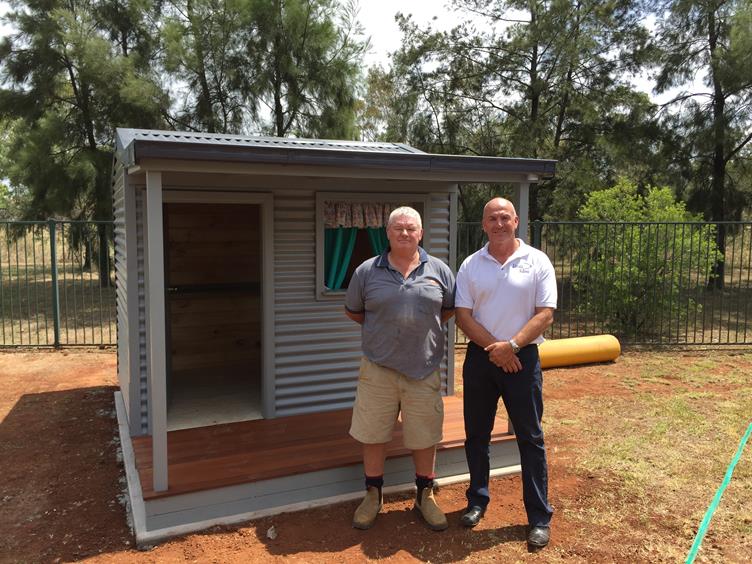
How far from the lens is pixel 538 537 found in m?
3.20

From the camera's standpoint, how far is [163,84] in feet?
41.9

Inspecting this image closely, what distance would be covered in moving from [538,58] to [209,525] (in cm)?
1283

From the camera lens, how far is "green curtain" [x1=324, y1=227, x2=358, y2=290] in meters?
4.93

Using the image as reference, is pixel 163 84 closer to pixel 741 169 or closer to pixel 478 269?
pixel 478 269

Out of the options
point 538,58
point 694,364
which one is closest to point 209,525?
point 694,364

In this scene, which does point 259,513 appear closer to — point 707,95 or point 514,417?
point 514,417

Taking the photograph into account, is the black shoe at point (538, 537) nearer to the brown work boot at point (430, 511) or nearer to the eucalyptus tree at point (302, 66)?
the brown work boot at point (430, 511)

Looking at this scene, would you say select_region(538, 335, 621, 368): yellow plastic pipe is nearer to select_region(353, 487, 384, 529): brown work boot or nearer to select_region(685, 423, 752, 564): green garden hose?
select_region(685, 423, 752, 564): green garden hose

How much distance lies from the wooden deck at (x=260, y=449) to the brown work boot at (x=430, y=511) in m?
0.43

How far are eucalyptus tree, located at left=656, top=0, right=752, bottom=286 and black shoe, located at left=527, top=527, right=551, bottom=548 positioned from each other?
40.4ft

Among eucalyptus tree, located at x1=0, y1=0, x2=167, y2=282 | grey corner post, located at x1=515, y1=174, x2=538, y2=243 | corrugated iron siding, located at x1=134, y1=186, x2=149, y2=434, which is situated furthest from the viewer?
eucalyptus tree, located at x1=0, y1=0, x2=167, y2=282

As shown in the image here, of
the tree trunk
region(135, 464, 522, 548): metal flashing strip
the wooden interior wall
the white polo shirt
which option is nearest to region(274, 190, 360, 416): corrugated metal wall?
region(135, 464, 522, 548): metal flashing strip

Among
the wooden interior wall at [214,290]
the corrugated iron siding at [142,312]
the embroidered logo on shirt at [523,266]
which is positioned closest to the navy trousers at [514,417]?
the embroidered logo on shirt at [523,266]

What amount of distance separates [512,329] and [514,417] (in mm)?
479
